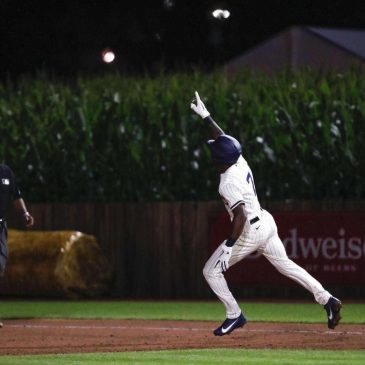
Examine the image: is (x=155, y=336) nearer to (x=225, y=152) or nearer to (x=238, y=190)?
(x=238, y=190)

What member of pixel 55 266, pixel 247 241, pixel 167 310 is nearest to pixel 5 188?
pixel 247 241

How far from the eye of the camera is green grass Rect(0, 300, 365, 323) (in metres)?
20.1

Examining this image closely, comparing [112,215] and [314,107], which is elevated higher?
[314,107]

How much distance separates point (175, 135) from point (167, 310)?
5.05 metres

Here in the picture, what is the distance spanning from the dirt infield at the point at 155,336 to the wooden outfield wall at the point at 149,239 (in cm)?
577

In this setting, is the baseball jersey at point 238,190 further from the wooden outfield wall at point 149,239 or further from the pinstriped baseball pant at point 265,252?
the wooden outfield wall at point 149,239

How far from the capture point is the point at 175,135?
85.5 ft

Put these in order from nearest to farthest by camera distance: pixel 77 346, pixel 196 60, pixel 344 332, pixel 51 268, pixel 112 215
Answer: pixel 77 346, pixel 344 332, pixel 51 268, pixel 112 215, pixel 196 60

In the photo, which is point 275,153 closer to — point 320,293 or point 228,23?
point 320,293

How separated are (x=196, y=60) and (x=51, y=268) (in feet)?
67.9

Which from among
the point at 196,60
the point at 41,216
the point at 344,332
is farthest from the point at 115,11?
the point at 344,332

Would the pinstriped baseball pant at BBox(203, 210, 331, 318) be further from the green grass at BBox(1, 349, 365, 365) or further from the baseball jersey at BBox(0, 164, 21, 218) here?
the baseball jersey at BBox(0, 164, 21, 218)

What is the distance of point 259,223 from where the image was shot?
647 inches

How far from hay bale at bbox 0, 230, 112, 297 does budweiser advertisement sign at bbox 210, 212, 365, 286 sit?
2.81m
